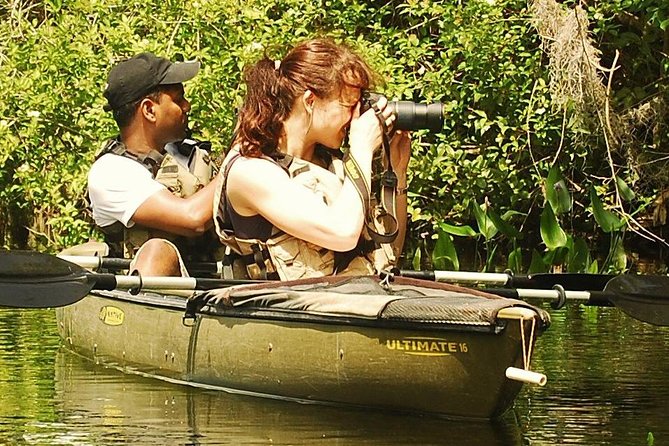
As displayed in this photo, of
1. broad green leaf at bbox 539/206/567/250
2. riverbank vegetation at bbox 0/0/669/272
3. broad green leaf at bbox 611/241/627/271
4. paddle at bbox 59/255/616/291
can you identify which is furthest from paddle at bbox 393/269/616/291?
riverbank vegetation at bbox 0/0/669/272

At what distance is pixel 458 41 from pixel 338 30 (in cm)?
97

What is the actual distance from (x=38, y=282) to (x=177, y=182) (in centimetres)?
96

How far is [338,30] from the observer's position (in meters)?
12.6

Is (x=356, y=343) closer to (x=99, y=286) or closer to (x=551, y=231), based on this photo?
(x=99, y=286)

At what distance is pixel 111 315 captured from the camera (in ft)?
23.4

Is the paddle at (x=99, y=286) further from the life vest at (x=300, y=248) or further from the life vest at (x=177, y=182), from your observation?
the life vest at (x=177, y=182)

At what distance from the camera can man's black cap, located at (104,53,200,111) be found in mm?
7367

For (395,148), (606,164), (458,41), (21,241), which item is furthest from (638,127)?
(395,148)

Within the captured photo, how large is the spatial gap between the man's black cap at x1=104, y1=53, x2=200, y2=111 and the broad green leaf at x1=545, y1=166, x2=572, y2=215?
4.16 meters

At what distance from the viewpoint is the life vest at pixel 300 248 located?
613 centimetres

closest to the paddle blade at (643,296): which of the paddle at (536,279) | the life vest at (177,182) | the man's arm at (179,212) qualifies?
the paddle at (536,279)

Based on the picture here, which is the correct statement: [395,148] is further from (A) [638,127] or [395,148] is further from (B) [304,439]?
(A) [638,127]

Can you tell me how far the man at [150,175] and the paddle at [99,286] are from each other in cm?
35

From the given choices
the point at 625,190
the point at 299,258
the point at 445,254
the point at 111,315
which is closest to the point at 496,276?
the point at 299,258
